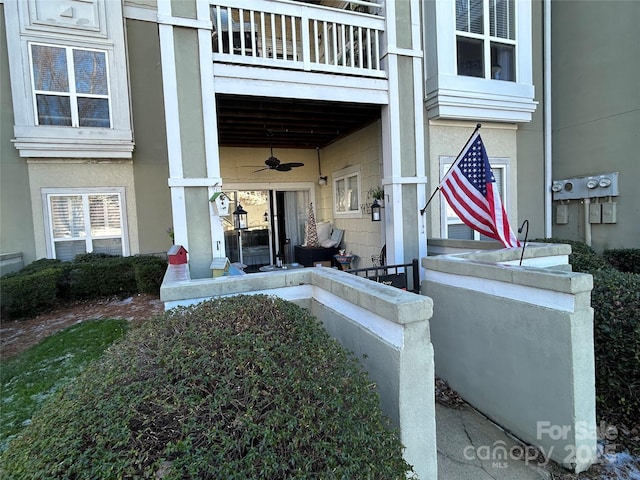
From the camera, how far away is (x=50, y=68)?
740 cm

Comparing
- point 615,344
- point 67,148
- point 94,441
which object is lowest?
point 615,344

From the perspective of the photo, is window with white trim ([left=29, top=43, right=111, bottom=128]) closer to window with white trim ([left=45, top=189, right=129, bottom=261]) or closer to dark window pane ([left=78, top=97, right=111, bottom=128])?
dark window pane ([left=78, top=97, right=111, bottom=128])

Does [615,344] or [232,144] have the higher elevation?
[232,144]

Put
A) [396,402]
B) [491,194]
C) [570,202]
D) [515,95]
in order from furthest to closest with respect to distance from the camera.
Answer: [570,202] < [515,95] < [491,194] < [396,402]

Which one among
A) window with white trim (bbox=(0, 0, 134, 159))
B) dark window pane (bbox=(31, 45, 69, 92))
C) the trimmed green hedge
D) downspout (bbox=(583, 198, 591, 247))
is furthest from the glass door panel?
downspout (bbox=(583, 198, 591, 247))

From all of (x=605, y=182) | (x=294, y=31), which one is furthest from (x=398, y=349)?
(x=605, y=182)

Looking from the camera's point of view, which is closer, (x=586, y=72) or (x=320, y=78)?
(x=320, y=78)

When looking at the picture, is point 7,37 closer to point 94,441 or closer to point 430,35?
point 430,35

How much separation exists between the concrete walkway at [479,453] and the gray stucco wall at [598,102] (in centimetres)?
573

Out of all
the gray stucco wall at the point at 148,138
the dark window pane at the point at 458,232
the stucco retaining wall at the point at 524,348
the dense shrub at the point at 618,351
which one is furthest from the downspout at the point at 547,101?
the gray stucco wall at the point at 148,138

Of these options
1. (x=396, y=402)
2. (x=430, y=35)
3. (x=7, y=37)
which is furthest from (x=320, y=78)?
(x=7, y=37)

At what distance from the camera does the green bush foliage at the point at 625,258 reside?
20.1 ft

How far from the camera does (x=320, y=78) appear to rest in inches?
210

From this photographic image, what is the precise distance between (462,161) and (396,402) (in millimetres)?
3559
